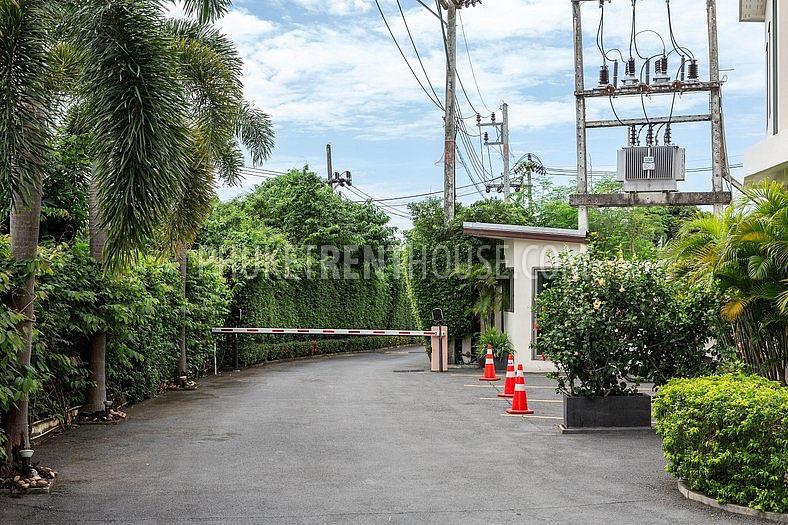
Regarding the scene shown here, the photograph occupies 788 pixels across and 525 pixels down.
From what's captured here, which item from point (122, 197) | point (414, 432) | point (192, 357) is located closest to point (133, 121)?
point (122, 197)

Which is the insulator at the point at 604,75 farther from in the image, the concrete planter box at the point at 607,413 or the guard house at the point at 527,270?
the concrete planter box at the point at 607,413

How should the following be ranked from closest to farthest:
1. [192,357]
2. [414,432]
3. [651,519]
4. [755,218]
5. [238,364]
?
1. [651,519]
2. [755,218]
3. [414,432]
4. [192,357]
5. [238,364]

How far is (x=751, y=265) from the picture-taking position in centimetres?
1064

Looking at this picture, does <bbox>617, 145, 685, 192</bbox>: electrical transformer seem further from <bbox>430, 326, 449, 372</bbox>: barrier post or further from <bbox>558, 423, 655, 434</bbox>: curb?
<bbox>558, 423, 655, 434</bbox>: curb

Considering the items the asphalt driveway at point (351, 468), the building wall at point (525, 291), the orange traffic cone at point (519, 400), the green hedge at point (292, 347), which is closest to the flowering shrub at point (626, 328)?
the asphalt driveway at point (351, 468)

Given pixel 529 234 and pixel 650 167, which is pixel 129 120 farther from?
pixel 650 167

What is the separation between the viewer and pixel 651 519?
24.2 ft

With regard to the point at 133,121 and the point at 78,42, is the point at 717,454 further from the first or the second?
the point at 78,42

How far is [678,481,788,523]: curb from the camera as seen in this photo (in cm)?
725

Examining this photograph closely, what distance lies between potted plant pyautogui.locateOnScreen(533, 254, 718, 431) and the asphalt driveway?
0.65m

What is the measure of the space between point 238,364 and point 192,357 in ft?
14.7

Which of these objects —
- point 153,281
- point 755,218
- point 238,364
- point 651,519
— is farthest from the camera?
point 238,364

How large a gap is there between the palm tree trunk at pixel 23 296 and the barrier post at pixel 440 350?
579 inches

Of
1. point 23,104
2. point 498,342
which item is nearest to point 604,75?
point 498,342
